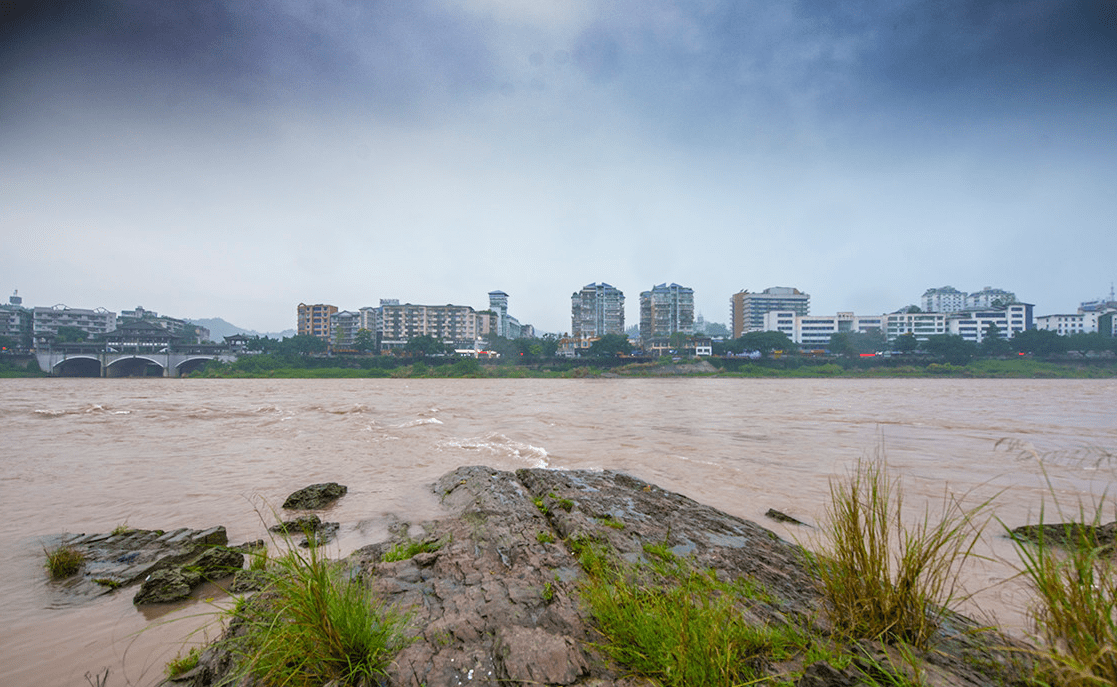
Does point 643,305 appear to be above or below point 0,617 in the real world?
above

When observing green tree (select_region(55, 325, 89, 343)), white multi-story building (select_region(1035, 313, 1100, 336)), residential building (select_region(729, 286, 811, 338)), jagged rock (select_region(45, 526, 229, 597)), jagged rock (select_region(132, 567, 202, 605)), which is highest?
residential building (select_region(729, 286, 811, 338))

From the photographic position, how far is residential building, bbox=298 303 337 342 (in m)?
106

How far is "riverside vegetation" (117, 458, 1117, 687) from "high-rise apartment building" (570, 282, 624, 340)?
113 meters

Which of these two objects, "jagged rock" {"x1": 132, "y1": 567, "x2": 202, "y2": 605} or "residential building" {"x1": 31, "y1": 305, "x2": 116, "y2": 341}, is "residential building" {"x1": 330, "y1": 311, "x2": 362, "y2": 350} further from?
"jagged rock" {"x1": 132, "y1": 567, "x2": 202, "y2": 605}

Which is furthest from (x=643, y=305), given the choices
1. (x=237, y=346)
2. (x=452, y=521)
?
(x=452, y=521)

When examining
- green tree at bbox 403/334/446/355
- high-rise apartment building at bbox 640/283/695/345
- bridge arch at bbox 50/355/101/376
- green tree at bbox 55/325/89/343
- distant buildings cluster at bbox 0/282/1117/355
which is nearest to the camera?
bridge arch at bbox 50/355/101/376

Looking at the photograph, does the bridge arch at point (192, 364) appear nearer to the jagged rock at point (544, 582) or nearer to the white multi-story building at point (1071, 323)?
the jagged rock at point (544, 582)

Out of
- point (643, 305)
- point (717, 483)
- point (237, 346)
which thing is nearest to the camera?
point (717, 483)

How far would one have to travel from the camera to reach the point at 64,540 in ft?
16.6

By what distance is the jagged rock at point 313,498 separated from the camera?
6.41 metres

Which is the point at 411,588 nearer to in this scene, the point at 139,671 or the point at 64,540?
the point at 139,671

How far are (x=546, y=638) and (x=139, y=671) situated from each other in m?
2.75

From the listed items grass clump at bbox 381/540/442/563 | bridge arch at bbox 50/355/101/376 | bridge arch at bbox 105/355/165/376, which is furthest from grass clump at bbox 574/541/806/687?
bridge arch at bbox 50/355/101/376

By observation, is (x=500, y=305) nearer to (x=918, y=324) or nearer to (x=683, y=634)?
(x=918, y=324)
